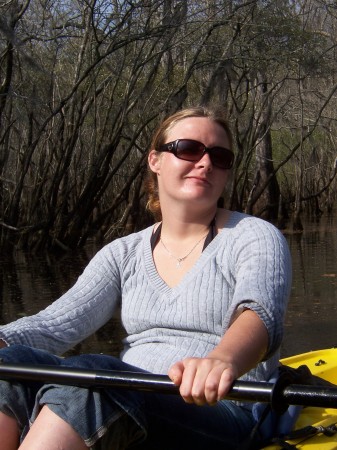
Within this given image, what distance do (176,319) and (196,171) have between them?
0.40 metres

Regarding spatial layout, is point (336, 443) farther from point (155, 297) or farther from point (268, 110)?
point (268, 110)

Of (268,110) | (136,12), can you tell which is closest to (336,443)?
(136,12)

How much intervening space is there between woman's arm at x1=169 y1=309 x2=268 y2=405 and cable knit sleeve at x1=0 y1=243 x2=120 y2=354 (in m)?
0.60

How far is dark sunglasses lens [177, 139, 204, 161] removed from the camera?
218 cm

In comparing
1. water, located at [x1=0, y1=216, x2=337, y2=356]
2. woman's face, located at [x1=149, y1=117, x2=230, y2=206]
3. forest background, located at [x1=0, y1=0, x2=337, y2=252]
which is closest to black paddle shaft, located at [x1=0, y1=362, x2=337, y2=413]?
woman's face, located at [x1=149, y1=117, x2=230, y2=206]

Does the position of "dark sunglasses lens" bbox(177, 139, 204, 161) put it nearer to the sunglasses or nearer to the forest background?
the sunglasses

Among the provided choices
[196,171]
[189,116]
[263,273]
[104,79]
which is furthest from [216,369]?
[104,79]

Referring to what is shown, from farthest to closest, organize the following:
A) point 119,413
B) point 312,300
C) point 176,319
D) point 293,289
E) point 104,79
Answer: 1. point 104,79
2. point 293,289
3. point 312,300
4. point 176,319
5. point 119,413

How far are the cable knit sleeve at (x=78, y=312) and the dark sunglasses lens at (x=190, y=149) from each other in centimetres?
35

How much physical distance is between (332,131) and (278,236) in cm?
1841

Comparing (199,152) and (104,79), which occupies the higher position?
(104,79)

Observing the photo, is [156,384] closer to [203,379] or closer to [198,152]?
[203,379]

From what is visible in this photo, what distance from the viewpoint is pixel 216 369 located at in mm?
1546

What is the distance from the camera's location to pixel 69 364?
179 centimetres
